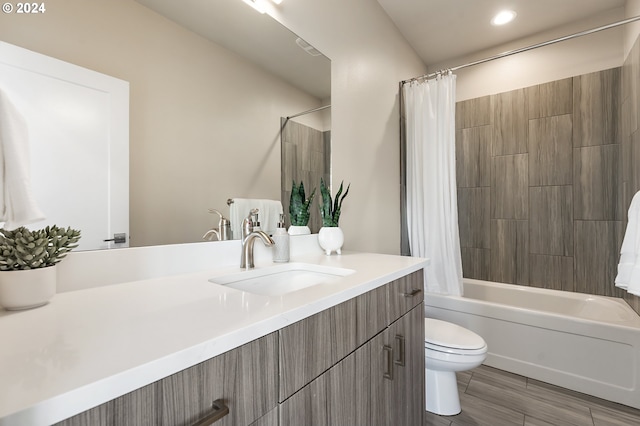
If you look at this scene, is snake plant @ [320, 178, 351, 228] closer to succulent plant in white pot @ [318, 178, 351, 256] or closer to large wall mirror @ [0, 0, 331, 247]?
succulent plant in white pot @ [318, 178, 351, 256]

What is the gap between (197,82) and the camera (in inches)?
43.3

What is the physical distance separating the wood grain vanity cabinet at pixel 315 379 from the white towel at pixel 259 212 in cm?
63

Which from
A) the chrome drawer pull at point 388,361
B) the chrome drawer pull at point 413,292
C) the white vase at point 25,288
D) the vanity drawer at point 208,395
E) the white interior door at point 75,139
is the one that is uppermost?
the white interior door at point 75,139

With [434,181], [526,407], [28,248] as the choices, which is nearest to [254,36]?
[28,248]

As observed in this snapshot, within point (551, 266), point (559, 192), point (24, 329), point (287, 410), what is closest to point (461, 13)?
point (559, 192)

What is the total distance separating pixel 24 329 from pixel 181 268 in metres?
0.51

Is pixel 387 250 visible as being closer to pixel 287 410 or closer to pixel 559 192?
pixel 559 192

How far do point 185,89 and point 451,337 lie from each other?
1670mm

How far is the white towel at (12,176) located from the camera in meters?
A: 0.65

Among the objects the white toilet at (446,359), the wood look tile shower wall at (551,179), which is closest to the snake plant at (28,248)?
the white toilet at (446,359)

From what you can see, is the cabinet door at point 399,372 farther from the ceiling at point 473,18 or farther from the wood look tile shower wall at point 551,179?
the ceiling at point 473,18

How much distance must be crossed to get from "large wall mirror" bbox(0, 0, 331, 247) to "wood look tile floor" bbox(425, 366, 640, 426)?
1.57 meters

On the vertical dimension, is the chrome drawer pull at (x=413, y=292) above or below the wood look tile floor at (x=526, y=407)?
above

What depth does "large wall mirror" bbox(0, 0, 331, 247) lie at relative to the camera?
32.8 inches
